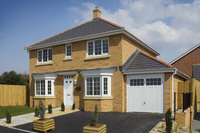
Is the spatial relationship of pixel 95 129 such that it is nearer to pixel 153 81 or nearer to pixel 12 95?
pixel 153 81

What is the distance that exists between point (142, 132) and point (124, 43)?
777cm

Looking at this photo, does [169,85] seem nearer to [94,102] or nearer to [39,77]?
[94,102]

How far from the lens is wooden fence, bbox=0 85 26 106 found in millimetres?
18609

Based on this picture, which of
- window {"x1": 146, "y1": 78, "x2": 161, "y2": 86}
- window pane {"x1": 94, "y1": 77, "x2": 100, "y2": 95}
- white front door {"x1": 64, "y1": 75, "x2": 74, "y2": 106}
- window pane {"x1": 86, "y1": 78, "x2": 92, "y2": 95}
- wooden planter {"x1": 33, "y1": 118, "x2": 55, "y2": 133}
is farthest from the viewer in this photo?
white front door {"x1": 64, "y1": 75, "x2": 74, "y2": 106}

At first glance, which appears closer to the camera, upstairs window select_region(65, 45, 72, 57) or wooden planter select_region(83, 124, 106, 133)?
wooden planter select_region(83, 124, 106, 133)

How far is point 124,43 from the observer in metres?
14.5

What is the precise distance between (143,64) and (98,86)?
3902mm

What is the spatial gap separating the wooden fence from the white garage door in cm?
1266

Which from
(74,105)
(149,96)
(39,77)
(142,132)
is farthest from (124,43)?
(39,77)

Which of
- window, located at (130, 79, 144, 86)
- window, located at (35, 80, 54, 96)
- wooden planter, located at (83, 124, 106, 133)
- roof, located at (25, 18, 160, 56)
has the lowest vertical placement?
wooden planter, located at (83, 124, 106, 133)

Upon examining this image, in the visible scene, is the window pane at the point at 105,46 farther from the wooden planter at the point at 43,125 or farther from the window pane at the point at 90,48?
the wooden planter at the point at 43,125

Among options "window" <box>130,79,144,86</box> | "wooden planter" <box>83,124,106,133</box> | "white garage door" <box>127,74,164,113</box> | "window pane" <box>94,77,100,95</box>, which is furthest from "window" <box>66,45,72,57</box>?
"wooden planter" <box>83,124,106,133</box>

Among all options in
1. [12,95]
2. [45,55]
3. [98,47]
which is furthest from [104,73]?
[12,95]

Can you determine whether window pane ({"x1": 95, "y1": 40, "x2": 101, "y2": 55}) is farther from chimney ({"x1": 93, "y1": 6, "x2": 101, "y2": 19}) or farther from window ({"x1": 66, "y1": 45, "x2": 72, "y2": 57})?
chimney ({"x1": 93, "y1": 6, "x2": 101, "y2": 19})
